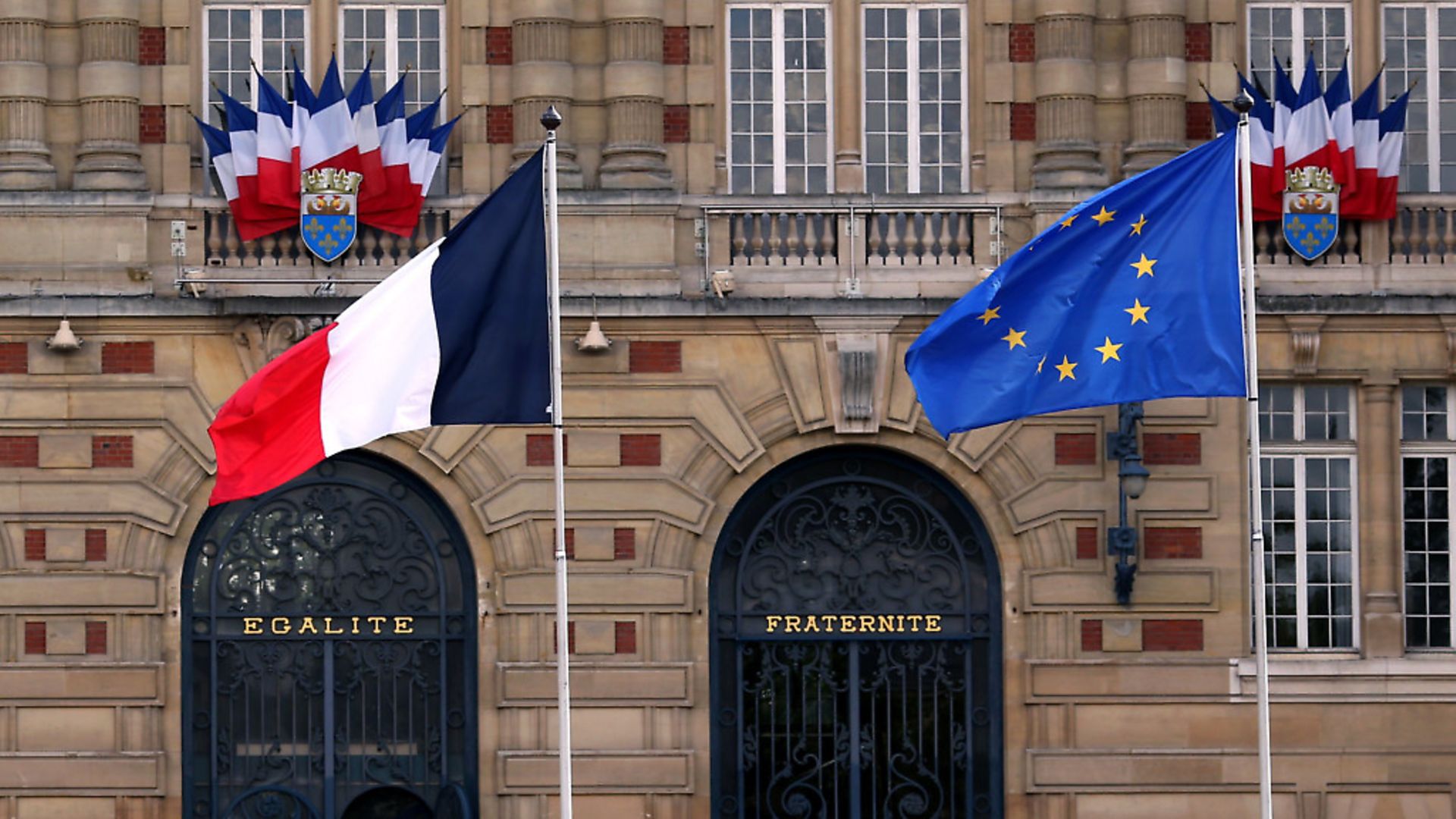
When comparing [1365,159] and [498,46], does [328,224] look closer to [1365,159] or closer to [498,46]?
[498,46]

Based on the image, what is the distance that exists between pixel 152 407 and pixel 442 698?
380 centimetres

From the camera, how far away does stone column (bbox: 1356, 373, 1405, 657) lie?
893 inches

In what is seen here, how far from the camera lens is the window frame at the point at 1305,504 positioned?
75.0 ft

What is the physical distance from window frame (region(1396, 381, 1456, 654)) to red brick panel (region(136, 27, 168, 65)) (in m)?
12.1

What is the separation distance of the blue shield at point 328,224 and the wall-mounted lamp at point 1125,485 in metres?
7.31

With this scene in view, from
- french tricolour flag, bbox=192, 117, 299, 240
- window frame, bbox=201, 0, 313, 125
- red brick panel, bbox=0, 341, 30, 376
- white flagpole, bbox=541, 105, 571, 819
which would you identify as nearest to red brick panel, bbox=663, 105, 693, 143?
window frame, bbox=201, 0, 313, 125

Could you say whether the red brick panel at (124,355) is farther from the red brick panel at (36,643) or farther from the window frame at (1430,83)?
the window frame at (1430,83)

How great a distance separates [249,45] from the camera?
22953 mm

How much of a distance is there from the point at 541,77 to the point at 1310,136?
7194mm

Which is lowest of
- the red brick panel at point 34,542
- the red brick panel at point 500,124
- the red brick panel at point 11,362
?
the red brick panel at point 34,542

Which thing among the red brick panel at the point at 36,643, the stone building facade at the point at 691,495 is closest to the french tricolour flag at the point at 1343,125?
the stone building facade at the point at 691,495

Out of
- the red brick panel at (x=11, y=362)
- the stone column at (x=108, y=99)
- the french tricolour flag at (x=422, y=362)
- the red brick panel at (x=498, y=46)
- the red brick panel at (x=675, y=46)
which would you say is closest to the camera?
the french tricolour flag at (x=422, y=362)

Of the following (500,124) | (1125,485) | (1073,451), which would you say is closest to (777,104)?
(500,124)

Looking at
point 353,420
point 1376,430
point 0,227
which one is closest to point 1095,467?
point 1376,430
